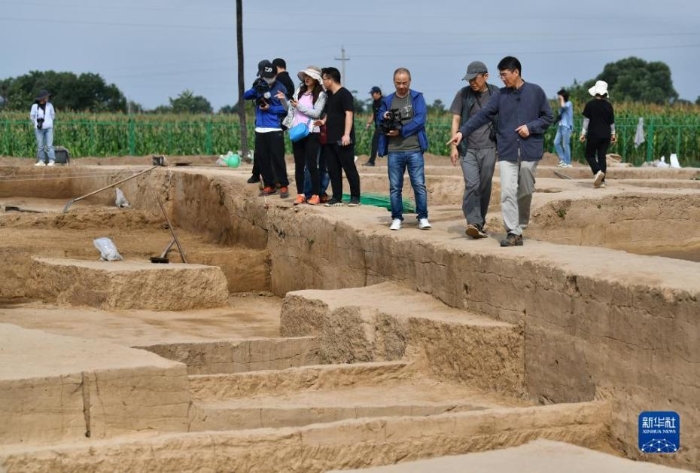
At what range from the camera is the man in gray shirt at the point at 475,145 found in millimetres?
10891

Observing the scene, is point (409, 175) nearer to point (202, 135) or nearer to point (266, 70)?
point (266, 70)

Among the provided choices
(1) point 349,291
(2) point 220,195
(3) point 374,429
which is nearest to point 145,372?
(3) point 374,429

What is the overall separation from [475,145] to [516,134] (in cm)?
97

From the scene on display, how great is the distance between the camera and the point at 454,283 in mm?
10133

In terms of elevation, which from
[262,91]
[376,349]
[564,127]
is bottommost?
[376,349]

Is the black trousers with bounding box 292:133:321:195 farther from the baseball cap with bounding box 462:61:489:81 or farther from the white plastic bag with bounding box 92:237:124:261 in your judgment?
the baseball cap with bounding box 462:61:489:81

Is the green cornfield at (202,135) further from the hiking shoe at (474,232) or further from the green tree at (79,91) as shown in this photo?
the green tree at (79,91)

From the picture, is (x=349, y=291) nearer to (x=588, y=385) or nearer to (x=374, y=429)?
(x=588, y=385)

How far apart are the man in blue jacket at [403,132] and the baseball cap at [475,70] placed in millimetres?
803

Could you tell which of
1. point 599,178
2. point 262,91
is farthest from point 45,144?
point 599,178

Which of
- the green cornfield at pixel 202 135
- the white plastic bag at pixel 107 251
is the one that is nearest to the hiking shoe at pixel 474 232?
the white plastic bag at pixel 107 251

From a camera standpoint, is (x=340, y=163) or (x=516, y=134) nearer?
(x=516, y=134)

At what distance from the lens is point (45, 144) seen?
84.2ft

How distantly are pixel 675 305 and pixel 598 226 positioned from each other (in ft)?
22.8
